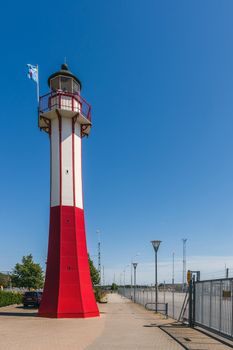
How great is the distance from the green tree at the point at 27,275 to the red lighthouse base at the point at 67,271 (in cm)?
3071

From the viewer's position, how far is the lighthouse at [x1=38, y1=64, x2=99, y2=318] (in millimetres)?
20047

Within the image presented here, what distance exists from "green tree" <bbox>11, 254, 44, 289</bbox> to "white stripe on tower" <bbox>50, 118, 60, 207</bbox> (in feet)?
101

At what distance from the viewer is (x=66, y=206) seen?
21312 millimetres

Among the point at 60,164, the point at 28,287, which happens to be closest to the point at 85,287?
the point at 60,164

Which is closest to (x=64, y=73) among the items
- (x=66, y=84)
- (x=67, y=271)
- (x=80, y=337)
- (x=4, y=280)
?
(x=66, y=84)

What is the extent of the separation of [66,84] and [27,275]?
32.6 metres

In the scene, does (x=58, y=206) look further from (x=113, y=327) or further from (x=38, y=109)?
(x=113, y=327)

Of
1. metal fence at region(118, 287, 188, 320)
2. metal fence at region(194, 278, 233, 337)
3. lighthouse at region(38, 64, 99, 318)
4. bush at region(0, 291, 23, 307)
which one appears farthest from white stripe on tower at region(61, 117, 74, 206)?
bush at region(0, 291, 23, 307)

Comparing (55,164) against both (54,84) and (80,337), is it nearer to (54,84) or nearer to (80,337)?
(54,84)

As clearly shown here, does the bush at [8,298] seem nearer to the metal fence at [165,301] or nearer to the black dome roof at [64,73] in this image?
the metal fence at [165,301]

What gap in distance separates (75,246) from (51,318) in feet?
12.3

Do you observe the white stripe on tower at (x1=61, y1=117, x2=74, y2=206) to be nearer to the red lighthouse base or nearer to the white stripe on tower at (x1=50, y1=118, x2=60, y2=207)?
the white stripe on tower at (x1=50, y1=118, x2=60, y2=207)

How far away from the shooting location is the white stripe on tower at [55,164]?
71.0ft

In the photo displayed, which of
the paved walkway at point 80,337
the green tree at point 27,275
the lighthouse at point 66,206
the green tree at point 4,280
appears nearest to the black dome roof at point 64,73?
the lighthouse at point 66,206
